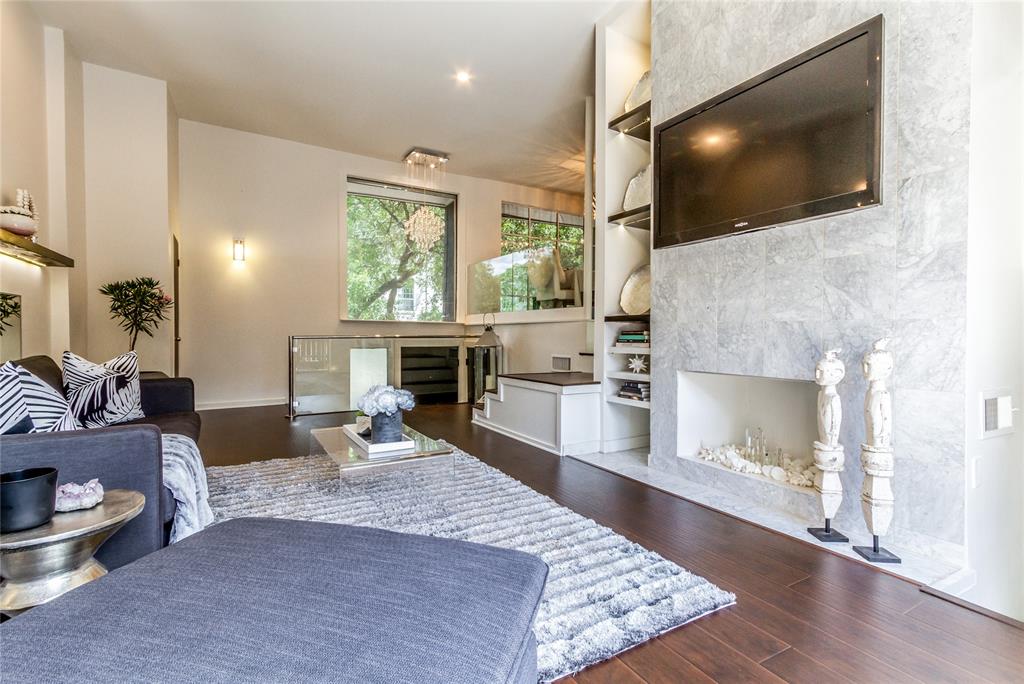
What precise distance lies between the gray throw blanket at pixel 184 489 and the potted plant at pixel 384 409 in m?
0.80

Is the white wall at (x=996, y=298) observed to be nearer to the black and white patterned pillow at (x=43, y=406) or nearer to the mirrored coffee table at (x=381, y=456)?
the mirrored coffee table at (x=381, y=456)

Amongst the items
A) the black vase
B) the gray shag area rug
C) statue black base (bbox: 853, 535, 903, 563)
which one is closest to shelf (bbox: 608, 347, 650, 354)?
the gray shag area rug

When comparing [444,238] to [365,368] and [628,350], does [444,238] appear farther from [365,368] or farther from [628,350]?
[628,350]

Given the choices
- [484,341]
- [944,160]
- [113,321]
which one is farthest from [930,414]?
[113,321]

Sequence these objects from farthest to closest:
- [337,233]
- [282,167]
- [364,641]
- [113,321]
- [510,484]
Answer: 1. [337,233]
2. [282,167]
3. [113,321]
4. [510,484]
5. [364,641]

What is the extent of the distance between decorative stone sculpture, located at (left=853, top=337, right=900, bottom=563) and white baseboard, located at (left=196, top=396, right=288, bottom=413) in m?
5.57

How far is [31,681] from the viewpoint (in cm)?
60

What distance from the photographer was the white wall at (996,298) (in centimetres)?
180

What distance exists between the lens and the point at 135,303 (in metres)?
4.13

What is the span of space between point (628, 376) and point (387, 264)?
444 centimetres

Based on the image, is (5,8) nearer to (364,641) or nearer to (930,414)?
(364,641)

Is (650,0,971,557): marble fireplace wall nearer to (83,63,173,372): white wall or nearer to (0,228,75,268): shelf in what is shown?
(0,228,75,268): shelf

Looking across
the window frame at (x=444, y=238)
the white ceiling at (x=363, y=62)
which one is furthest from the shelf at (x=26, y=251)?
the window frame at (x=444, y=238)

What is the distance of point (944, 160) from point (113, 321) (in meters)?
6.00
